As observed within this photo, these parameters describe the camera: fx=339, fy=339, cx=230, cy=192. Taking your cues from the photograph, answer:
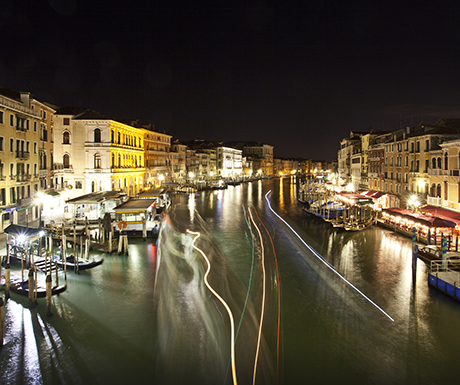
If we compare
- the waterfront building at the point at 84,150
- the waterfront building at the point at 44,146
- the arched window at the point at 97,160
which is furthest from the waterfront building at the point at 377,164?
the waterfront building at the point at 44,146

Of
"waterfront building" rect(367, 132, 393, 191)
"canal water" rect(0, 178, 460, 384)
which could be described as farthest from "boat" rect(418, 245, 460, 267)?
"waterfront building" rect(367, 132, 393, 191)

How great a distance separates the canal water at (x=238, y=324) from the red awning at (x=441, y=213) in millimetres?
5484

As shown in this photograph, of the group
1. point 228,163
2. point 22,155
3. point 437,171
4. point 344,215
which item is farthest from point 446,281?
point 228,163

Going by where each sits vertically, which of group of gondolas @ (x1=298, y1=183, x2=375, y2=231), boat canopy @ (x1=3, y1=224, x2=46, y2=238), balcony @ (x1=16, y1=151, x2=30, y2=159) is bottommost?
group of gondolas @ (x1=298, y1=183, x2=375, y2=231)

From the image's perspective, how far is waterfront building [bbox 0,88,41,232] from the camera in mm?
21344

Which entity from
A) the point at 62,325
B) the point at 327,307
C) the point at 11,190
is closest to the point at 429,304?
the point at 327,307

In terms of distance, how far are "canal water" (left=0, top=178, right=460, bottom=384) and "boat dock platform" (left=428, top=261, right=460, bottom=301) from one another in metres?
0.34

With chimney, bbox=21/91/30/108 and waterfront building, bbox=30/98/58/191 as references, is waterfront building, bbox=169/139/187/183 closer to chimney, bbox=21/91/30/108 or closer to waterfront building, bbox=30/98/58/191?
waterfront building, bbox=30/98/58/191

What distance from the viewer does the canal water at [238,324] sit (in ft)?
27.5

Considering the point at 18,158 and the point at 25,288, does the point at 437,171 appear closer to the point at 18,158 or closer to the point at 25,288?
the point at 25,288

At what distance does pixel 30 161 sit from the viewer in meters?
24.8

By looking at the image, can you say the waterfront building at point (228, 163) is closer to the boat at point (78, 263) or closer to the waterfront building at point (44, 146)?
the waterfront building at point (44, 146)

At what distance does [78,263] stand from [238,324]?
903 cm

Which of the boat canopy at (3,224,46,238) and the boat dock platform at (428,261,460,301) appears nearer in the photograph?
the boat dock platform at (428,261,460,301)
